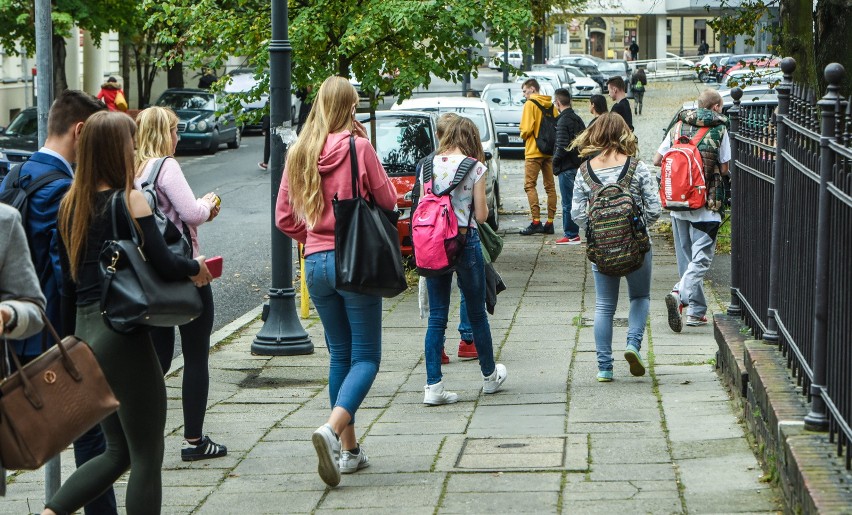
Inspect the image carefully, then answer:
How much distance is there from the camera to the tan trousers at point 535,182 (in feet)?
53.4

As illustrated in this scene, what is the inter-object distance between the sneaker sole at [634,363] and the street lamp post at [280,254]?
105 inches

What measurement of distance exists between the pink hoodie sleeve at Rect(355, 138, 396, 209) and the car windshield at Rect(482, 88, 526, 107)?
897 inches

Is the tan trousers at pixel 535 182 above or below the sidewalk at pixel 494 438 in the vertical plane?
above

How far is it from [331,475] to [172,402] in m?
2.56

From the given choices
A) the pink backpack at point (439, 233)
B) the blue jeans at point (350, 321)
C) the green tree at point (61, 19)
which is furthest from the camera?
the green tree at point (61, 19)

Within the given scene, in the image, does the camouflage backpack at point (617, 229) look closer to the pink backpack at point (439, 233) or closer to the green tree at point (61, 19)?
the pink backpack at point (439, 233)

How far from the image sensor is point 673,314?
9.80 metres

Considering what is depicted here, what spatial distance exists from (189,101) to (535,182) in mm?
17989

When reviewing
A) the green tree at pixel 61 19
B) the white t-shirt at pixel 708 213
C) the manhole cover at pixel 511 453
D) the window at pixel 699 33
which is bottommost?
the manhole cover at pixel 511 453

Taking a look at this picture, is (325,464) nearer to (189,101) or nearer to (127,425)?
(127,425)

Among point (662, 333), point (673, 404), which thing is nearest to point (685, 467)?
point (673, 404)

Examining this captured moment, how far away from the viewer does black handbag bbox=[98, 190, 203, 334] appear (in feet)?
15.0

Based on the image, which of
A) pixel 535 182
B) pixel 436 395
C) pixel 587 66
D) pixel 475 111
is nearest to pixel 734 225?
pixel 436 395

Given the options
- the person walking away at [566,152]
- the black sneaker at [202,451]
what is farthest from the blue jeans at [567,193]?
the black sneaker at [202,451]
